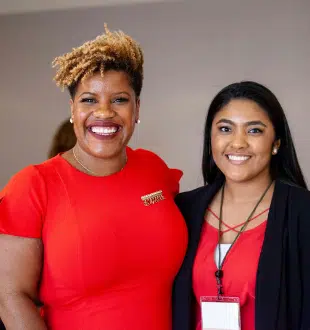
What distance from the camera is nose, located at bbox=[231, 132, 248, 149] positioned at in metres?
1.85

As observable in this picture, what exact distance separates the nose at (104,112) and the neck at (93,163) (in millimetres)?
163

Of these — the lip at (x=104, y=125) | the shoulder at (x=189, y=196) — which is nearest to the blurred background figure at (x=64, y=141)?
the shoulder at (x=189, y=196)

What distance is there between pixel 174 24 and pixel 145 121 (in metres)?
0.89

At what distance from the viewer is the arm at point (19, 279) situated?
59.3 inches

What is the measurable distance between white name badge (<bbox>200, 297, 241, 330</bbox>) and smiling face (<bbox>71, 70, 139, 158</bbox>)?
0.64 metres

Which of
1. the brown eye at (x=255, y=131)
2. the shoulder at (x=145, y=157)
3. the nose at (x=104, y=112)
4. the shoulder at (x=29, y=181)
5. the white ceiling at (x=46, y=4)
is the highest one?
the white ceiling at (x=46, y=4)

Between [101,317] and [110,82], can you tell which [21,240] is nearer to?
[101,317]

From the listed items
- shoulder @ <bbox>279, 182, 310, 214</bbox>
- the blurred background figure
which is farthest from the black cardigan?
the blurred background figure

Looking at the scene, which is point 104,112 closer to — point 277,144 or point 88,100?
point 88,100

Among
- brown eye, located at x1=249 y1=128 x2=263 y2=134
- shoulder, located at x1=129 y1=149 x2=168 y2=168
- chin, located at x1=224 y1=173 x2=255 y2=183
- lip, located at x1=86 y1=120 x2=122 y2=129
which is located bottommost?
chin, located at x1=224 y1=173 x2=255 y2=183

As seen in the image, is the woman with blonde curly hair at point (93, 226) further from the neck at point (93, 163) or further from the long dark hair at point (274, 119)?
the long dark hair at point (274, 119)

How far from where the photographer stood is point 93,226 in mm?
1598

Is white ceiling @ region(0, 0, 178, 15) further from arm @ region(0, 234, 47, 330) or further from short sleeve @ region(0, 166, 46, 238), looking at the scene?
arm @ region(0, 234, 47, 330)

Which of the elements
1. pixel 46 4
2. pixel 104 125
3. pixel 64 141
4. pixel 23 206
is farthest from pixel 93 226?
pixel 46 4
